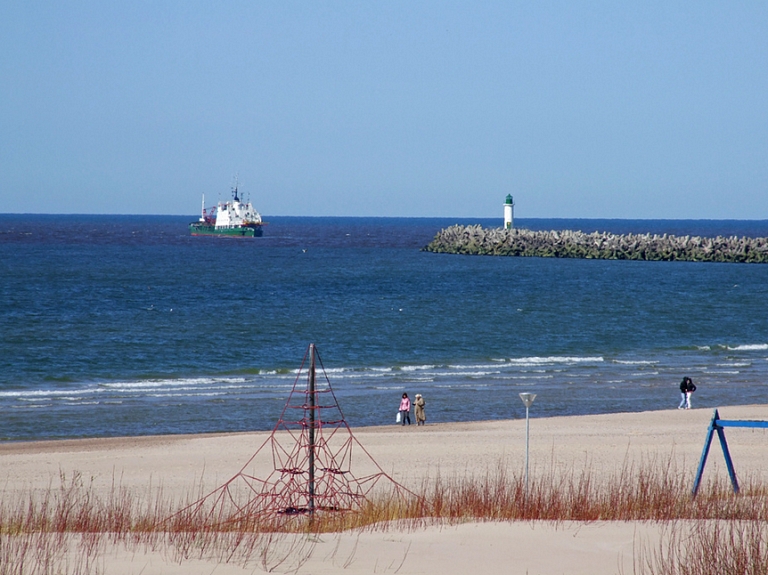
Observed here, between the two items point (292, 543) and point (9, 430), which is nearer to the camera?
point (292, 543)

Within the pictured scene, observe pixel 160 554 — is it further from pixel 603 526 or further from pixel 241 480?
pixel 241 480

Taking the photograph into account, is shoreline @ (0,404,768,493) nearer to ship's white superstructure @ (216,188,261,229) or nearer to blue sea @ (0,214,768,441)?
blue sea @ (0,214,768,441)

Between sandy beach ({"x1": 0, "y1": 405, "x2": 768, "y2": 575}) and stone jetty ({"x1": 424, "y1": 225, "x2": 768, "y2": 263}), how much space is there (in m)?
75.1

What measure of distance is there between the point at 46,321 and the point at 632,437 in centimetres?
3175

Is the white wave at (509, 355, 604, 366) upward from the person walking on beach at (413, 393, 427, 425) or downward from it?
downward

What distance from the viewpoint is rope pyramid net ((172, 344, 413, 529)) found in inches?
383

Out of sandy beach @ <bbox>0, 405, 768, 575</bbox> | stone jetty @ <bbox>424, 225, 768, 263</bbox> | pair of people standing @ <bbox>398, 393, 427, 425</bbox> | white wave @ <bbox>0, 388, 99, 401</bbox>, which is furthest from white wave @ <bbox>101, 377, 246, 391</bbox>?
stone jetty @ <bbox>424, 225, 768, 263</bbox>

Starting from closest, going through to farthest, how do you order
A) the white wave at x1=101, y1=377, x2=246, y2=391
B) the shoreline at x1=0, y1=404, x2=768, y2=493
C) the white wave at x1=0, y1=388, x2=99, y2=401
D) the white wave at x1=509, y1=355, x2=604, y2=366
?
the shoreline at x1=0, y1=404, x2=768, y2=493
the white wave at x1=0, y1=388, x2=99, y2=401
the white wave at x1=101, y1=377, x2=246, y2=391
the white wave at x1=509, y1=355, x2=604, y2=366

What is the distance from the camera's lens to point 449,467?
624 inches

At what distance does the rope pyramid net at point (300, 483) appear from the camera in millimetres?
9734

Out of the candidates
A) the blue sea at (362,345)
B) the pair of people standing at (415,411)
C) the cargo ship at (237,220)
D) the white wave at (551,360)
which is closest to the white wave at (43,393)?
the blue sea at (362,345)

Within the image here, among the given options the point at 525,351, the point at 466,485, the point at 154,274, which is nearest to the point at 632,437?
the point at 466,485

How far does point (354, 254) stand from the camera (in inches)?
4407

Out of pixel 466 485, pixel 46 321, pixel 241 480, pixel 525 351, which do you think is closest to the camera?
pixel 466 485
